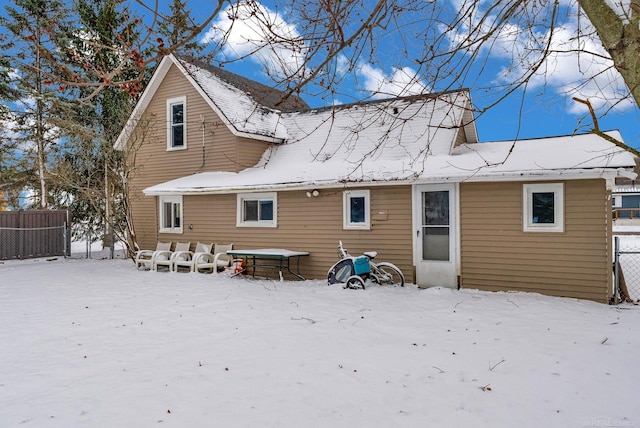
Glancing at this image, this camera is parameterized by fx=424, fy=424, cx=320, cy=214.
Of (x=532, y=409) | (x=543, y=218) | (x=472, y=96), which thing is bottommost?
(x=532, y=409)

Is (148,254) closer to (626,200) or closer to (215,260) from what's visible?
(215,260)

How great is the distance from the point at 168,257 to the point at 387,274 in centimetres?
730

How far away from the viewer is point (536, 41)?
434 centimetres

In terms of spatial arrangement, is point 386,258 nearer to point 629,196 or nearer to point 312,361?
point 312,361

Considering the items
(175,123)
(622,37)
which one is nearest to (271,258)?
(175,123)

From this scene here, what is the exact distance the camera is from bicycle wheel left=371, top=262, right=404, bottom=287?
9.73 metres

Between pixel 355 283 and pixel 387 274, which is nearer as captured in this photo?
pixel 355 283

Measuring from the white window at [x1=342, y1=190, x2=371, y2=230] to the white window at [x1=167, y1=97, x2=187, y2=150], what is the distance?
686 cm

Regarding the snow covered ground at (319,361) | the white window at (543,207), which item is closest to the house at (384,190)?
the white window at (543,207)

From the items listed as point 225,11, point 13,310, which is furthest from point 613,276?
point 13,310

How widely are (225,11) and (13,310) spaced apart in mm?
7470

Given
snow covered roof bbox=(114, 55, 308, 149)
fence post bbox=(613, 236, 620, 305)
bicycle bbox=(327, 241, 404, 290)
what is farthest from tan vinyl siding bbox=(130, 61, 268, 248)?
fence post bbox=(613, 236, 620, 305)

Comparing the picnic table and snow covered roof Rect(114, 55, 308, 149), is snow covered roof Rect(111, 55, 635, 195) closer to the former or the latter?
snow covered roof Rect(114, 55, 308, 149)

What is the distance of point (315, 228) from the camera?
36.2 ft
